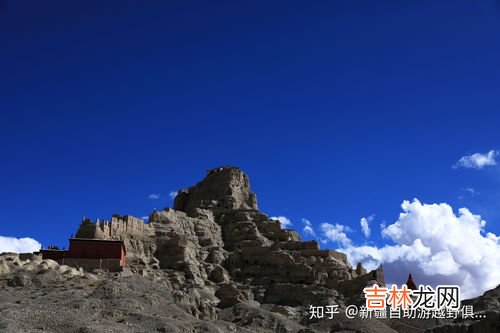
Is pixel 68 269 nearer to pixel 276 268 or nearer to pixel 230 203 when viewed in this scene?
pixel 276 268

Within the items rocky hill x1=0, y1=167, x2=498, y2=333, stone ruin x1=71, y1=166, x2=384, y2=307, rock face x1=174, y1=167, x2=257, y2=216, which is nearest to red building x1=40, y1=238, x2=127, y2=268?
rocky hill x1=0, y1=167, x2=498, y2=333

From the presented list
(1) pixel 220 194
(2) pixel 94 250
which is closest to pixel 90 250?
(2) pixel 94 250

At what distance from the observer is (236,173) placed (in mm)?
131500

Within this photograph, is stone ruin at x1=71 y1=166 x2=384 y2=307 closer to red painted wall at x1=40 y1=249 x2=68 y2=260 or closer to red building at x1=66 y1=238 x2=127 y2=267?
red building at x1=66 y1=238 x2=127 y2=267

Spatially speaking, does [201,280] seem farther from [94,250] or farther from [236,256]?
[94,250]

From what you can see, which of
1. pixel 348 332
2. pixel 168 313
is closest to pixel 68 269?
pixel 168 313

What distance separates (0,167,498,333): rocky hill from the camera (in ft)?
181

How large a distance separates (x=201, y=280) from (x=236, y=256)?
11.6 m

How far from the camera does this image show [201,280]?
9188cm

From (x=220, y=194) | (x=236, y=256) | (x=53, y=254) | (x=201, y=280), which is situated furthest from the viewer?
(x=220, y=194)

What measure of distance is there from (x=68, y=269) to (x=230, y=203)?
55.0 metres

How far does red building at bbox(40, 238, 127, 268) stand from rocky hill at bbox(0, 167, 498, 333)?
361 centimetres

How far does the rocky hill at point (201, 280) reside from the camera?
55.3 meters

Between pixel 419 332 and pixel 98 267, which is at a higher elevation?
pixel 98 267
